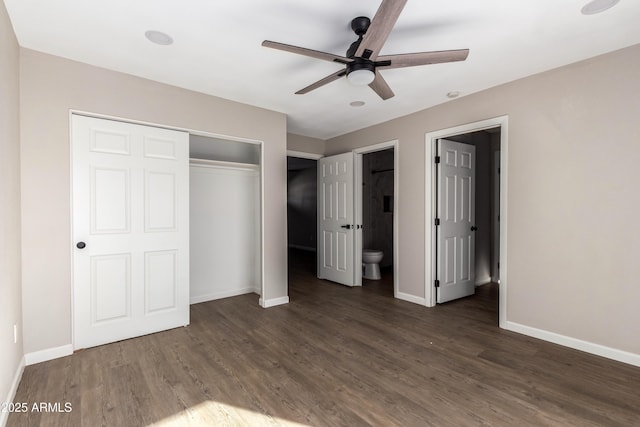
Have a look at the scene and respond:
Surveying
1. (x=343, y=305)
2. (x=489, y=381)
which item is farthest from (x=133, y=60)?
(x=489, y=381)

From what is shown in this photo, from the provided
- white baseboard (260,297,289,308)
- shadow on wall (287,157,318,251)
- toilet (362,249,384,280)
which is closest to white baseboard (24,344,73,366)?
white baseboard (260,297,289,308)

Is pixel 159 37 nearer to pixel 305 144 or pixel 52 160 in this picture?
pixel 52 160

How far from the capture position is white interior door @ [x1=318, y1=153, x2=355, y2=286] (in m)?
4.79

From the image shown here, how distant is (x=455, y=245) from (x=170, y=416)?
3.57m

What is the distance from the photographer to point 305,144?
202 inches

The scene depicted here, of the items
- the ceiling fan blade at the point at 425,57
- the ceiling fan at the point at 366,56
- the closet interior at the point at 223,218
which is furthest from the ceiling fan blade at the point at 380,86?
the closet interior at the point at 223,218

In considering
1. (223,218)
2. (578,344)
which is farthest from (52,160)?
(578,344)

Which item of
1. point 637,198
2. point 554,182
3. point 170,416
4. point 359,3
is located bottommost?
point 170,416

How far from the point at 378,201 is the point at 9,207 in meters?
5.35

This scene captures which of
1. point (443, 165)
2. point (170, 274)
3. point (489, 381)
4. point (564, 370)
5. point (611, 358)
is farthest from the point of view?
point (443, 165)

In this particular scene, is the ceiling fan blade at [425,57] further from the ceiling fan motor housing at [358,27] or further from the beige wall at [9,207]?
the beige wall at [9,207]

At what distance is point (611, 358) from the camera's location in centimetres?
244

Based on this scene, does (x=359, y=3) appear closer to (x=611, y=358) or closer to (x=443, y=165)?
(x=443, y=165)

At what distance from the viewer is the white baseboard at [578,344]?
238cm
